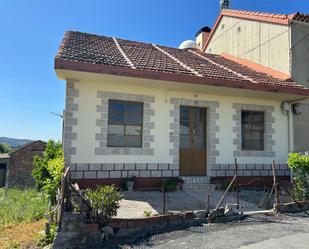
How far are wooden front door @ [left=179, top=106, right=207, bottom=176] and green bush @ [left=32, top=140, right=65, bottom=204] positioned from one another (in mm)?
4154

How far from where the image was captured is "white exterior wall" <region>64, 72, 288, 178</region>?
894cm

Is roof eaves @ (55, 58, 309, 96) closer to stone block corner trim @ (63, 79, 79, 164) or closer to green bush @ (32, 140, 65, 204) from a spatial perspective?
stone block corner trim @ (63, 79, 79, 164)

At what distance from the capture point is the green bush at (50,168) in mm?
8027

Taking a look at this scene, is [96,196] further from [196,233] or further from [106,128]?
[106,128]

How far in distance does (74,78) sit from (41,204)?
13.6 feet

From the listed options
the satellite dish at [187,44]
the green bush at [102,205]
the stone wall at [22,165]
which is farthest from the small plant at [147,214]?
the stone wall at [22,165]

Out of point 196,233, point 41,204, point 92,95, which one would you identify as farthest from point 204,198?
point 41,204

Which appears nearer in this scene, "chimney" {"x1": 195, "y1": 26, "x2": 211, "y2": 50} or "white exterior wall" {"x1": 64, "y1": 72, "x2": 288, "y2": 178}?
"white exterior wall" {"x1": 64, "y1": 72, "x2": 288, "y2": 178}

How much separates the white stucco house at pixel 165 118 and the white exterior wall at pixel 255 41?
1088 mm

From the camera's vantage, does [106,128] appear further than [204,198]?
Yes

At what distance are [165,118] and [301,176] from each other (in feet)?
14.7

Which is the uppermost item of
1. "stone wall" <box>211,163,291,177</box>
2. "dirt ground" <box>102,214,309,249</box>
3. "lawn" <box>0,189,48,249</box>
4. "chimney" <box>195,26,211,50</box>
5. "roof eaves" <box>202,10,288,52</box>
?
"chimney" <box>195,26,211,50</box>

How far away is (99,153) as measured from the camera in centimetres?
915

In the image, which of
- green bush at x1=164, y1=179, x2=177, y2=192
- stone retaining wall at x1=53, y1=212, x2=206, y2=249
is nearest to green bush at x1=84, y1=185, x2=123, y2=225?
stone retaining wall at x1=53, y1=212, x2=206, y2=249
